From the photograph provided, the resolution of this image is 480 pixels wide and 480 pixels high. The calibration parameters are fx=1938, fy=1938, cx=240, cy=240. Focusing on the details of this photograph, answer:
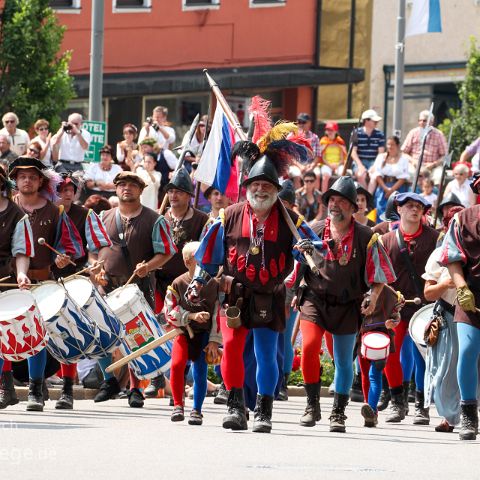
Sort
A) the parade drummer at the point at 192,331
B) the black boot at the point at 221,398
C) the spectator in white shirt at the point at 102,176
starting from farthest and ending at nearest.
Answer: the spectator in white shirt at the point at 102,176 → the black boot at the point at 221,398 → the parade drummer at the point at 192,331

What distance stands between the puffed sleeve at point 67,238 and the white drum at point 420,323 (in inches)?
113

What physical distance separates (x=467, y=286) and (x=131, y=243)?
379 centimetres

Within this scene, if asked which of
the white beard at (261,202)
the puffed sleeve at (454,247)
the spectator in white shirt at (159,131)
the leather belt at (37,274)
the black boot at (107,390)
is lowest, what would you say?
the black boot at (107,390)

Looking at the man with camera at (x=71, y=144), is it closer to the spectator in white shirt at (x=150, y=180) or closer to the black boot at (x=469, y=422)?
the spectator in white shirt at (x=150, y=180)

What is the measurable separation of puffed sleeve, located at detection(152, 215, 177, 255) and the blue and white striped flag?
16.4m

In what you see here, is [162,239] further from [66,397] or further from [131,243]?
[66,397]

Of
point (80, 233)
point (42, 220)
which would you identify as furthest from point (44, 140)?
point (42, 220)

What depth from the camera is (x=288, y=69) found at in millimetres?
40281

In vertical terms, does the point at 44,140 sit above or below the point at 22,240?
above

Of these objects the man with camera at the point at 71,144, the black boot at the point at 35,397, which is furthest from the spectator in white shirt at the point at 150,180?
the black boot at the point at 35,397

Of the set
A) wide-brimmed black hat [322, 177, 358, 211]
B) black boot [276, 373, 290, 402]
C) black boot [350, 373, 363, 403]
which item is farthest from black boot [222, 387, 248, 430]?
black boot [350, 373, 363, 403]

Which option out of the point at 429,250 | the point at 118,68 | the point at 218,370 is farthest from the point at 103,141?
the point at 118,68

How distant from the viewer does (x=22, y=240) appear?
1470cm

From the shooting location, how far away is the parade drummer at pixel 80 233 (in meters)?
16.0
